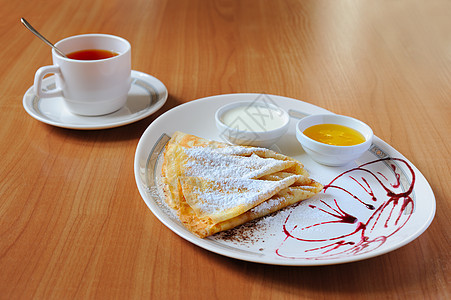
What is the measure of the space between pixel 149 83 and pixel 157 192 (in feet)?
1.83

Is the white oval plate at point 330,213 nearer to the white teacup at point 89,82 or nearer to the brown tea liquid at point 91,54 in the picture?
the white teacup at point 89,82

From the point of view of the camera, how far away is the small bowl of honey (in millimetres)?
1091

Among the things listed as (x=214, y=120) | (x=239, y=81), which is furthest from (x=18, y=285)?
(x=239, y=81)

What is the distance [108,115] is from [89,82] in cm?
11

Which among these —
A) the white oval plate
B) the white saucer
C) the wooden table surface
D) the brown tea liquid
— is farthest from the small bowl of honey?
the brown tea liquid

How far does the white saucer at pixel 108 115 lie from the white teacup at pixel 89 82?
3 centimetres

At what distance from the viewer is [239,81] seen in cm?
156

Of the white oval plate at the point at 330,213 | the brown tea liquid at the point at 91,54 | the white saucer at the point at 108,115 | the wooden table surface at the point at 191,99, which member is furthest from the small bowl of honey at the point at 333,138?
the brown tea liquid at the point at 91,54

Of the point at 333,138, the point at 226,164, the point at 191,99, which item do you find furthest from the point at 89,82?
the point at 333,138

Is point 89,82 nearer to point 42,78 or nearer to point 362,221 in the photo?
point 42,78

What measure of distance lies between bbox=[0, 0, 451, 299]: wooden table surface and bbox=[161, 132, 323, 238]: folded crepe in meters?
0.07

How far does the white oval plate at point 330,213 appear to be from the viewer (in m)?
0.85

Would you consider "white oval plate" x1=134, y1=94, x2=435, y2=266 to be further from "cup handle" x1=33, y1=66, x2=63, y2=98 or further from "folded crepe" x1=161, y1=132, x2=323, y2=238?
"cup handle" x1=33, y1=66, x2=63, y2=98

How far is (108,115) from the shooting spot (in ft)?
4.28
